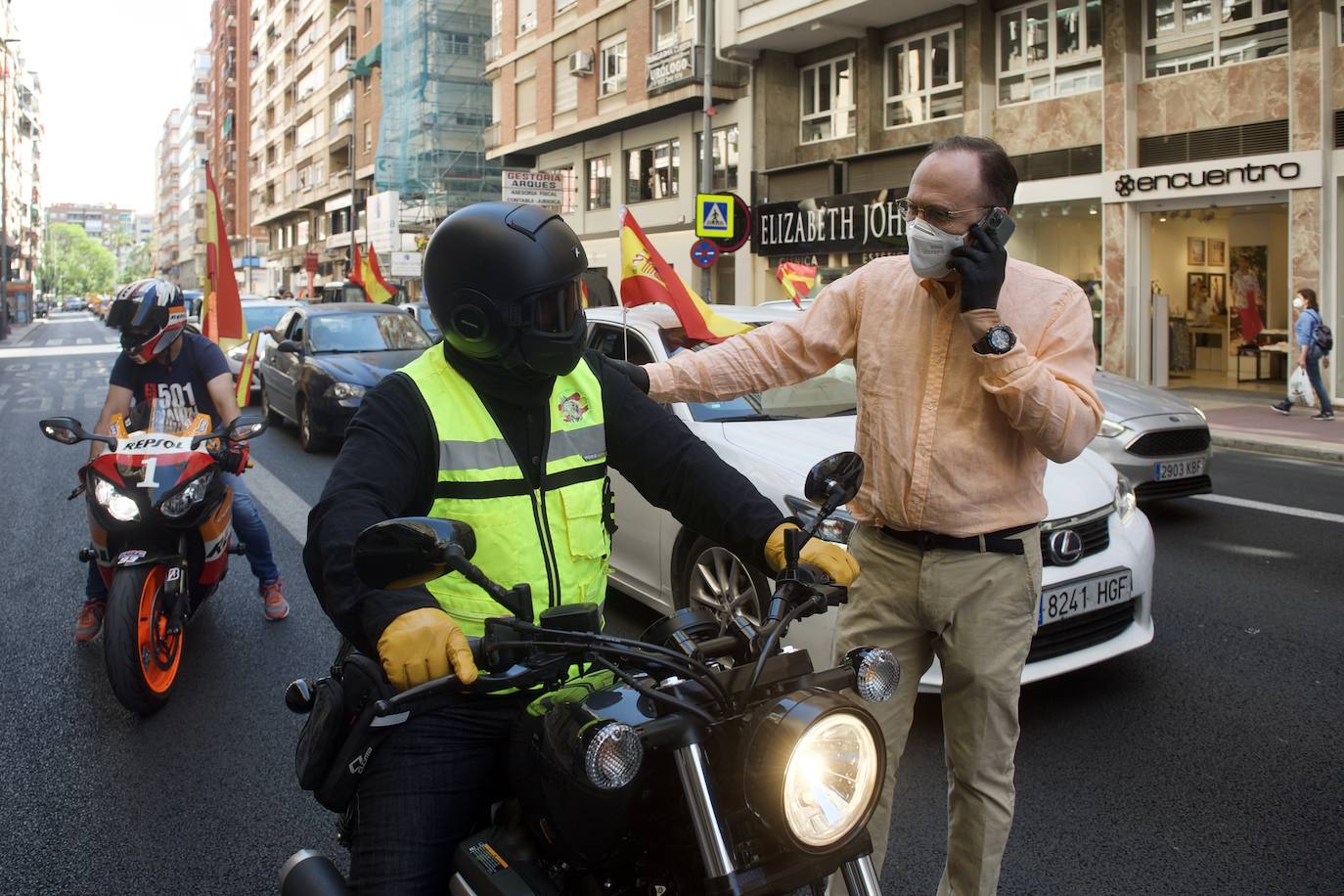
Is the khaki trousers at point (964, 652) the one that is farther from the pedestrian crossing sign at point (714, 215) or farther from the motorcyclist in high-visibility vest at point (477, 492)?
the pedestrian crossing sign at point (714, 215)

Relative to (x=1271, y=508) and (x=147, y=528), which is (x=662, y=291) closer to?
(x=147, y=528)

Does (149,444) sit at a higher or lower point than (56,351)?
lower

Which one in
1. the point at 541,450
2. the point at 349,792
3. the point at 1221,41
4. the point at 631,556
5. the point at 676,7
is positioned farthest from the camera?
the point at 676,7

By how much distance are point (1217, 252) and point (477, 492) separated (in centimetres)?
2166

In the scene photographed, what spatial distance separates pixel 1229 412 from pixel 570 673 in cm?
1647

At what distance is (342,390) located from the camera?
1233cm

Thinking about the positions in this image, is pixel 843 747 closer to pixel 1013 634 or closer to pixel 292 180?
pixel 1013 634

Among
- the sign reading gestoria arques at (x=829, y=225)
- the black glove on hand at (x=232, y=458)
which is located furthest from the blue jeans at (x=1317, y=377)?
the black glove on hand at (x=232, y=458)

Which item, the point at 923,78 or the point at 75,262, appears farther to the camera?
the point at 75,262

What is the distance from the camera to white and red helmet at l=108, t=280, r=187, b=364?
16.7ft

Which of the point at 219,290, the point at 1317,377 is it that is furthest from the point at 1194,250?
the point at 219,290

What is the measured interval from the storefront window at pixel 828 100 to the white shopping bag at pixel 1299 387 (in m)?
12.4

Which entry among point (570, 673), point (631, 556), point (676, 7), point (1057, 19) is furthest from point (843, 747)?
point (676, 7)

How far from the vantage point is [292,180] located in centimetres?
7562
